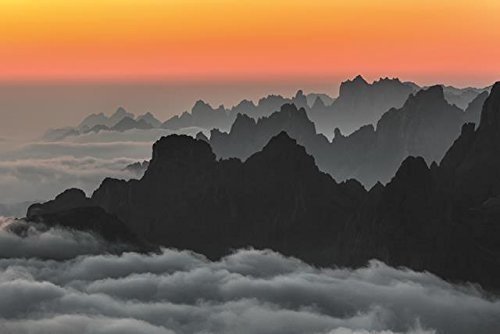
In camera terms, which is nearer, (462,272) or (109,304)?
(462,272)

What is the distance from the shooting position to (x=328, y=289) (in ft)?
626

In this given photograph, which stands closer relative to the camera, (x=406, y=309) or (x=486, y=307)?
(x=486, y=307)

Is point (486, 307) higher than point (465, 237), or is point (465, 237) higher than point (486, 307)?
point (465, 237)

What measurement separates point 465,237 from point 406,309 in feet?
67.5

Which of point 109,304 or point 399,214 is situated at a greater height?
point 399,214

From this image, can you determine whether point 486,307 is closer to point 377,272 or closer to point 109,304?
point 377,272

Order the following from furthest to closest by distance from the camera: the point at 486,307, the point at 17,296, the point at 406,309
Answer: the point at 17,296
the point at 406,309
the point at 486,307

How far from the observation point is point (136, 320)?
618 ft

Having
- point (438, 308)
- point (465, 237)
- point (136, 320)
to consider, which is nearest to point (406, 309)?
point (438, 308)

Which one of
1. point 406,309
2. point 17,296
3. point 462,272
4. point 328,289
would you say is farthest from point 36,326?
point 462,272

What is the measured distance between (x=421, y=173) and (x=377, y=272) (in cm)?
2465

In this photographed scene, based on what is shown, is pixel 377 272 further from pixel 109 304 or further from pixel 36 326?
pixel 36 326

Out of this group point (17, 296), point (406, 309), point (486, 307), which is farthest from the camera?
point (17, 296)

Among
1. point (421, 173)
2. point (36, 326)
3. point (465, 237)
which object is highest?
point (421, 173)
